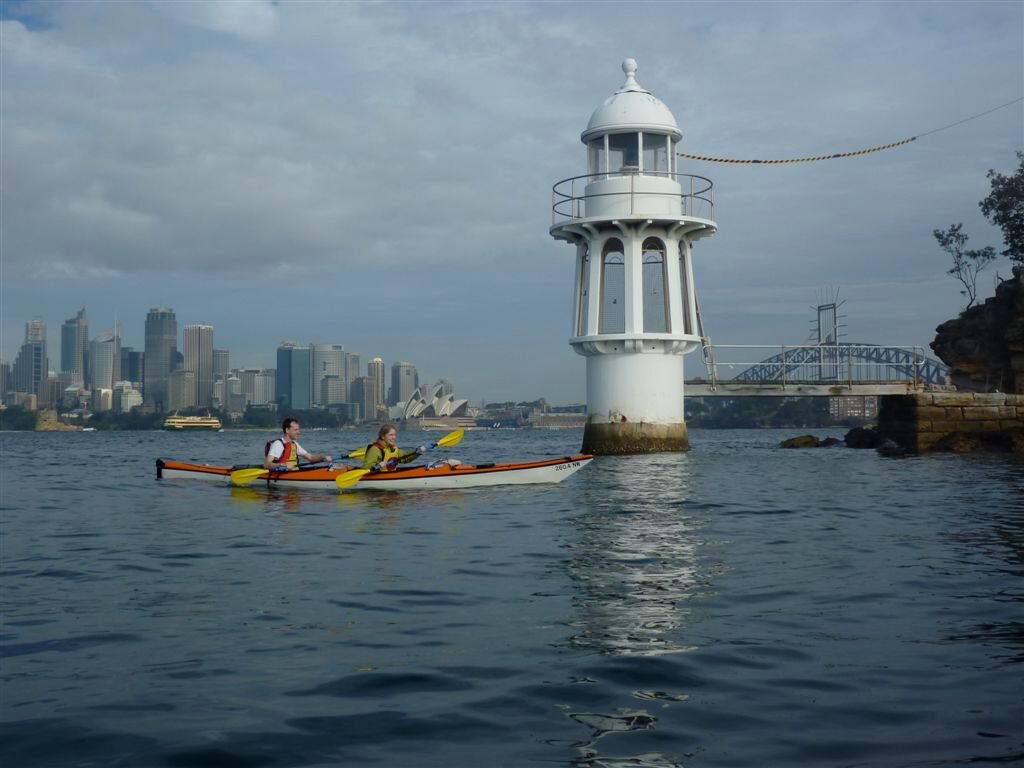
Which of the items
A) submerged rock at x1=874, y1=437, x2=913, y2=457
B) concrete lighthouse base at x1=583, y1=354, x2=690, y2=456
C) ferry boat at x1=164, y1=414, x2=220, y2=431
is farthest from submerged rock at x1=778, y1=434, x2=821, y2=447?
ferry boat at x1=164, y1=414, x2=220, y2=431

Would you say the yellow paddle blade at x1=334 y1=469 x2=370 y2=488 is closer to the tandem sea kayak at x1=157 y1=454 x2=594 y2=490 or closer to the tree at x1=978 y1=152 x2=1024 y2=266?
the tandem sea kayak at x1=157 y1=454 x2=594 y2=490

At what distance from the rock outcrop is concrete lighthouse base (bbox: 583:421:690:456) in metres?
15.1

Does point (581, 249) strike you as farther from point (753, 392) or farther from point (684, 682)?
point (684, 682)

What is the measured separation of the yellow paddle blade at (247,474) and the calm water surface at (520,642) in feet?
19.4

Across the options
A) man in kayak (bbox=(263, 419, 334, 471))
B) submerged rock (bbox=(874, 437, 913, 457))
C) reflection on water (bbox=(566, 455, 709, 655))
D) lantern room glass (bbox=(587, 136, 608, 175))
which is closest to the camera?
reflection on water (bbox=(566, 455, 709, 655))

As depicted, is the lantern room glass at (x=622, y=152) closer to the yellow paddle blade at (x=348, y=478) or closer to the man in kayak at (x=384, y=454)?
the man in kayak at (x=384, y=454)

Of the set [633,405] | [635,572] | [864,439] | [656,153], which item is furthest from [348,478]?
[864,439]

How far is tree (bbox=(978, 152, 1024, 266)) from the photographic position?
142 ft

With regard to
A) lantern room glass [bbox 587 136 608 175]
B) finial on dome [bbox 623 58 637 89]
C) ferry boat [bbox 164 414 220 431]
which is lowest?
ferry boat [bbox 164 414 220 431]

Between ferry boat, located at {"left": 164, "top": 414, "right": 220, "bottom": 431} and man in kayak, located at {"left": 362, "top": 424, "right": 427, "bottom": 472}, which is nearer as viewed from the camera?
man in kayak, located at {"left": 362, "top": 424, "right": 427, "bottom": 472}

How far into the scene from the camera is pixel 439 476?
19156mm

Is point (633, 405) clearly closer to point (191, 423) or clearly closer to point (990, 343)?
point (990, 343)

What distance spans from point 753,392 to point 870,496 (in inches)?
703

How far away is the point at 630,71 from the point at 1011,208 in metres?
21.4
